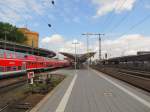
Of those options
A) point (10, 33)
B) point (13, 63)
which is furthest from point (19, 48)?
point (13, 63)

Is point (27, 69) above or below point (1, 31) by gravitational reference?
below

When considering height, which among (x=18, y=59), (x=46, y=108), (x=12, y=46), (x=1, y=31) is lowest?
(x=46, y=108)

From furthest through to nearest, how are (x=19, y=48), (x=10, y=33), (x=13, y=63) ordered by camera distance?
(x=10, y=33) → (x=19, y=48) → (x=13, y=63)

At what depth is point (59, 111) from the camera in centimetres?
1118

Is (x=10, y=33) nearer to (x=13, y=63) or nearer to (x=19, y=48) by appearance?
(x=19, y=48)

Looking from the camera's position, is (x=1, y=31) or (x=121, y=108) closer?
(x=121, y=108)

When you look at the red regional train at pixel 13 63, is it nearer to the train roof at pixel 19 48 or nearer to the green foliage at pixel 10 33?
the train roof at pixel 19 48

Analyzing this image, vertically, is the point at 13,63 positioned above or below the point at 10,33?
below

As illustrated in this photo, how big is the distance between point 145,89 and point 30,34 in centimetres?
15019

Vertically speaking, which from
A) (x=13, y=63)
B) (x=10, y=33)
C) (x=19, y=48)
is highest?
(x=10, y=33)

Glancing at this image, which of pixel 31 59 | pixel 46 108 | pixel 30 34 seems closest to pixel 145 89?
pixel 46 108

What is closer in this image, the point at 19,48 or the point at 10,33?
the point at 19,48

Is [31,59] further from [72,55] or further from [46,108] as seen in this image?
[72,55]

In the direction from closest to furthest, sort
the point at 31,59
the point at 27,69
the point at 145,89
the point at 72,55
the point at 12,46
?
the point at 145,89 < the point at 27,69 < the point at 31,59 < the point at 12,46 < the point at 72,55
